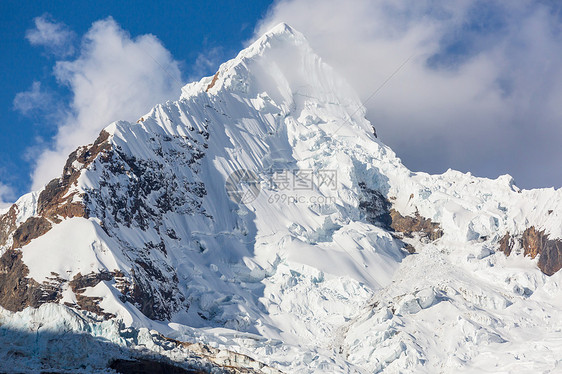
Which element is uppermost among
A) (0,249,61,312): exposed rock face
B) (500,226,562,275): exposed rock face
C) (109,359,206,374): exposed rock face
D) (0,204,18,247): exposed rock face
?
(500,226,562,275): exposed rock face

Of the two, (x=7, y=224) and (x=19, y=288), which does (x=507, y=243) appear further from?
(x=7, y=224)

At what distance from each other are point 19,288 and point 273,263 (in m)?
54.5

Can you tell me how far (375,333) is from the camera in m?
138

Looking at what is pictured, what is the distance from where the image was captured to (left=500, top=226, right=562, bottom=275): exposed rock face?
171875 millimetres

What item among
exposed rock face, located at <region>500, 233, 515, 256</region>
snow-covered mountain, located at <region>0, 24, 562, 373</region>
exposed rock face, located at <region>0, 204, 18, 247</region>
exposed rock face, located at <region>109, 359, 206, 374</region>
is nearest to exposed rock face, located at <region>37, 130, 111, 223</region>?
snow-covered mountain, located at <region>0, 24, 562, 373</region>

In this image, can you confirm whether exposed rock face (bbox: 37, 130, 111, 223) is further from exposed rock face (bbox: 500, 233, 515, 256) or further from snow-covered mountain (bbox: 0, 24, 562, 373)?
exposed rock face (bbox: 500, 233, 515, 256)

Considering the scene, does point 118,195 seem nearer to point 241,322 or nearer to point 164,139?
point 164,139

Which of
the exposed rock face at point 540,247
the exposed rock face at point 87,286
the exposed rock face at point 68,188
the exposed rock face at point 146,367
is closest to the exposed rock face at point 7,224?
the exposed rock face at point 68,188

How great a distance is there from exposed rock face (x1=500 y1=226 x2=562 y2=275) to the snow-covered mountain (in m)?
0.29

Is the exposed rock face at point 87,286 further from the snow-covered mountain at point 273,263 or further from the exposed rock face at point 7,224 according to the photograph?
the exposed rock face at point 7,224

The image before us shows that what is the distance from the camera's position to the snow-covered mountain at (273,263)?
135375 millimetres

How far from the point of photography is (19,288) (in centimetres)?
14312

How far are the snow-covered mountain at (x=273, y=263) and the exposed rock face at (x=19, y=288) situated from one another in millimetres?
276

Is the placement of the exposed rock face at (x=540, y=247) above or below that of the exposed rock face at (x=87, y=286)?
above
